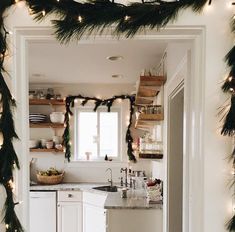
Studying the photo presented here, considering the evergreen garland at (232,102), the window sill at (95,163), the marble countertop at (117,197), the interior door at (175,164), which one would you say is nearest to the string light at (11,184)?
the evergreen garland at (232,102)

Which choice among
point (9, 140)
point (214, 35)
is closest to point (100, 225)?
point (9, 140)

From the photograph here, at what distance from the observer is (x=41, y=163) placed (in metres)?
5.26

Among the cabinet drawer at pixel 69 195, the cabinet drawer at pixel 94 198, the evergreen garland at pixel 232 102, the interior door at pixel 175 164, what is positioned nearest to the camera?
the evergreen garland at pixel 232 102

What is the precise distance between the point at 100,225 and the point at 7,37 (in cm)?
361

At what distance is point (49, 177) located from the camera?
489 cm

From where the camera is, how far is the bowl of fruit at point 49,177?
4906mm

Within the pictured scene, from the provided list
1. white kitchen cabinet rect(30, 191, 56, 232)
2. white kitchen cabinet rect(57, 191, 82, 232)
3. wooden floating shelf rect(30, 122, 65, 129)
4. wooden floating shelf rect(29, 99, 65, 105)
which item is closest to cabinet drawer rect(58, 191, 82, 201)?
white kitchen cabinet rect(57, 191, 82, 232)

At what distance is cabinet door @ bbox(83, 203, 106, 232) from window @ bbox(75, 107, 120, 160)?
0.97m

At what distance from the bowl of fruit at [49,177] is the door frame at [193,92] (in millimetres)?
3539

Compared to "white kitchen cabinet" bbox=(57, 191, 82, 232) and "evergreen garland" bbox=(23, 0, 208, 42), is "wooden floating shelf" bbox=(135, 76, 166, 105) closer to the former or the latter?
"evergreen garland" bbox=(23, 0, 208, 42)

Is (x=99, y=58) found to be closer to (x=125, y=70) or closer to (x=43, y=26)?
(x=125, y=70)

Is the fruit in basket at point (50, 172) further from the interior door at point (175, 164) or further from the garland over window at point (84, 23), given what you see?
the garland over window at point (84, 23)

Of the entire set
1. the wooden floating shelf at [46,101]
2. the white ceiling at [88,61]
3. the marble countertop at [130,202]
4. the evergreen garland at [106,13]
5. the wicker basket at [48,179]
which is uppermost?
the white ceiling at [88,61]

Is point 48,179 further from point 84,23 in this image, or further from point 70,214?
point 84,23
